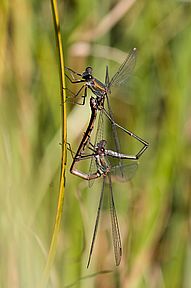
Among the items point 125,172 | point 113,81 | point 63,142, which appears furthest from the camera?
point 125,172

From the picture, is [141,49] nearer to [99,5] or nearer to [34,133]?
[99,5]

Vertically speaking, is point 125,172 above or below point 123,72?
below

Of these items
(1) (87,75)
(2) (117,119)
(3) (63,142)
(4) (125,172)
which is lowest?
(3) (63,142)

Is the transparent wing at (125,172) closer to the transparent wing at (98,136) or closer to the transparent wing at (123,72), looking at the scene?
the transparent wing at (98,136)

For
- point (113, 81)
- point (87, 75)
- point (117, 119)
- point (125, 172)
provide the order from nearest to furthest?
point (87, 75), point (113, 81), point (125, 172), point (117, 119)

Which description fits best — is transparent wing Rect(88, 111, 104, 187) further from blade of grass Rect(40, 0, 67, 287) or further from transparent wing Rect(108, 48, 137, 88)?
blade of grass Rect(40, 0, 67, 287)

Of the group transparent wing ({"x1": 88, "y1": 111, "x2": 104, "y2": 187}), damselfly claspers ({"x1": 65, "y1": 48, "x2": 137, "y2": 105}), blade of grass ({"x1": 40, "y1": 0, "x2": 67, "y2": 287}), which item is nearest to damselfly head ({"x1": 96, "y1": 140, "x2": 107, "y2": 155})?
transparent wing ({"x1": 88, "y1": 111, "x2": 104, "y2": 187})

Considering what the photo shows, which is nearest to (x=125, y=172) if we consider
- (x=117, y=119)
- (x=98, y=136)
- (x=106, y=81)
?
(x=98, y=136)

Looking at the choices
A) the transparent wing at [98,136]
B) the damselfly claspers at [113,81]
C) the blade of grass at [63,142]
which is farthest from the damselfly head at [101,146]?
the blade of grass at [63,142]

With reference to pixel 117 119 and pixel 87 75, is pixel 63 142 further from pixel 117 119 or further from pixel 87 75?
pixel 117 119
